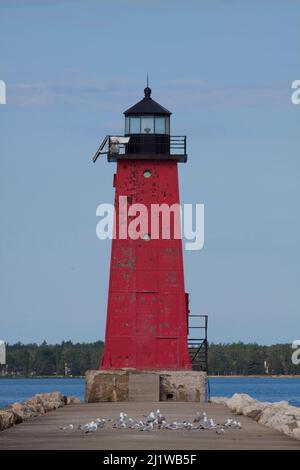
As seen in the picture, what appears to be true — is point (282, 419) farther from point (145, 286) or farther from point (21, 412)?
point (145, 286)

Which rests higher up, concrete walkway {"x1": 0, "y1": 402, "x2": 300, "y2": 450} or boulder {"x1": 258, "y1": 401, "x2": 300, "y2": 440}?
boulder {"x1": 258, "y1": 401, "x2": 300, "y2": 440}

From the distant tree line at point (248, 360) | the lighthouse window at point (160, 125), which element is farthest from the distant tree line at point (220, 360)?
the lighthouse window at point (160, 125)

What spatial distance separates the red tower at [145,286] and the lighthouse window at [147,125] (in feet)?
3.25

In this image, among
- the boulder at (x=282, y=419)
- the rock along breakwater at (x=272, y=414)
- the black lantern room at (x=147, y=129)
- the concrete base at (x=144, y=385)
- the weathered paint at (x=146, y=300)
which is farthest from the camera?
the black lantern room at (x=147, y=129)

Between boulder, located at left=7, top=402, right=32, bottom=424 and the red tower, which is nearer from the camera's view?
boulder, located at left=7, top=402, right=32, bottom=424

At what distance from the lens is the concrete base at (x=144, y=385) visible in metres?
34.3

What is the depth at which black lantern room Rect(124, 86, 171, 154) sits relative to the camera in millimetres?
36094

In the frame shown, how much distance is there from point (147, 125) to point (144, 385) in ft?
23.3

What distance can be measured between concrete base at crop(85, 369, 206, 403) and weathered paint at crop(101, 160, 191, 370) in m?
0.65

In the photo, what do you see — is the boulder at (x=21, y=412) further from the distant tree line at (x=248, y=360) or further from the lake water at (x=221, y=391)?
the distant tree line at (x=248, y=360)

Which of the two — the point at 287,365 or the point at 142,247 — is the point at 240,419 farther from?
the point at 287,365

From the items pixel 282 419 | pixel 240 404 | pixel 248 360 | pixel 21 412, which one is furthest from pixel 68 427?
pixel 248 360

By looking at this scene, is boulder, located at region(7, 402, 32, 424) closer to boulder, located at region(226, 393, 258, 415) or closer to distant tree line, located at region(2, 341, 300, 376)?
boulder, located at region(226, 393, 258, 415)

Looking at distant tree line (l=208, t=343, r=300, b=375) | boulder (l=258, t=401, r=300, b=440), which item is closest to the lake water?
distant tree line (l=208, t=343, r=300, b=375)
